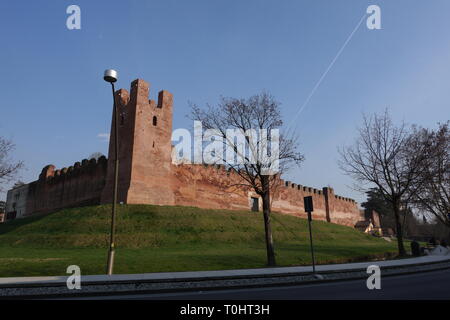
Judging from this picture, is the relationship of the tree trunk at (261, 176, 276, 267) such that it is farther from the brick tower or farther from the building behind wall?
the brick tower

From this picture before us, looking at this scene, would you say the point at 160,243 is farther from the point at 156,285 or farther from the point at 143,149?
the point at 156,285

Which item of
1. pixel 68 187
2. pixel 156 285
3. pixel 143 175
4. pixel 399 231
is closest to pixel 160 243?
pixel 143 175

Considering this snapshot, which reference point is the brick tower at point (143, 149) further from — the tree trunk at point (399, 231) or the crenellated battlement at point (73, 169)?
the tree trunk at point (399, 231)

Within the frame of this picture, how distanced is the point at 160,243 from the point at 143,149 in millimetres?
11787

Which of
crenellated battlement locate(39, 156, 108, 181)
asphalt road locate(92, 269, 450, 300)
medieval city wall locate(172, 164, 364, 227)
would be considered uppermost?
crenellated battlement locate(39, 156, 108, 181)

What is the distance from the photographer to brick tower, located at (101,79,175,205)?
95.9 ft

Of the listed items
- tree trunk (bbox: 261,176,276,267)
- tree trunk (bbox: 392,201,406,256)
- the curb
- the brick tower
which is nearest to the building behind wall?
the brick tower

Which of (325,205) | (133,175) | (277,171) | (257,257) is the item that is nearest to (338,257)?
(257,257)

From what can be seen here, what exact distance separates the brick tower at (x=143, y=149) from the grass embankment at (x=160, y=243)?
7.15ft

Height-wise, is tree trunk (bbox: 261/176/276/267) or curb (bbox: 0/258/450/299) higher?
tree trunk (bbox: 261/176/276/267)

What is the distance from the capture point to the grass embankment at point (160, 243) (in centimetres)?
1375

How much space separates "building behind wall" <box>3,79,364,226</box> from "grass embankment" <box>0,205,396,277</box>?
9.67 feet

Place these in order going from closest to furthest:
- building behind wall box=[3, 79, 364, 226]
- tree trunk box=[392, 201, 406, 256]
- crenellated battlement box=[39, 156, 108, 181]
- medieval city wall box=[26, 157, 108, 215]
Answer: tree trunk box=[392, 201, 406, 256]
building behind wall box=[3, 79, 364, 226]
medieval city wall box=[26, 157, 108, 215]
crenellated battlement box=[39, 156, 108, 181]

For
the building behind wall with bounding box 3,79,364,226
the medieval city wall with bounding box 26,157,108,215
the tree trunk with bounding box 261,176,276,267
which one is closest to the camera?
the tree trunk with bounding box 261,176,276,267
